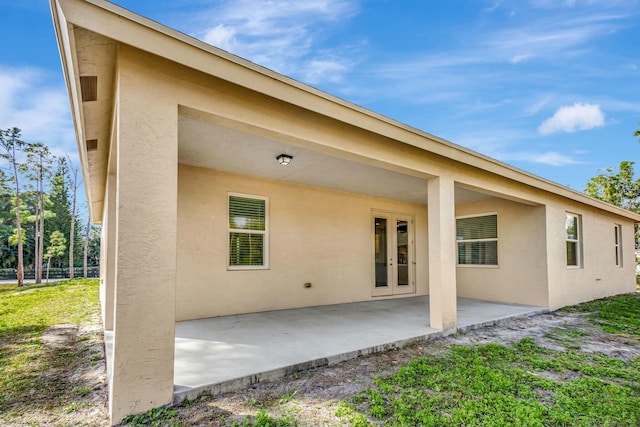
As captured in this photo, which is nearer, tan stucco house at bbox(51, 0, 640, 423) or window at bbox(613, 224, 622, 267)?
tan stucco house at bbox(51, 0, 640, 423)

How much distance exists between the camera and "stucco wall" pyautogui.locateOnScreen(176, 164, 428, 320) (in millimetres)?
5609

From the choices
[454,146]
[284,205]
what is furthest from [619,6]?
[284,205]

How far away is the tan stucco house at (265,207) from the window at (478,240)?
4 cm

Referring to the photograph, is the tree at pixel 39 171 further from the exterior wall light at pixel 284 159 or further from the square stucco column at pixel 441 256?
the square stucco column at pixel 441 256

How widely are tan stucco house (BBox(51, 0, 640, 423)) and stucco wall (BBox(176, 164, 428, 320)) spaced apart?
0.03 metres

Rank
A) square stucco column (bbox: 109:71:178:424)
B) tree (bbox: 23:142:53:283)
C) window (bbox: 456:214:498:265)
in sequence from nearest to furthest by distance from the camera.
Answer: square stucco column (bbox: 109:71:178:424)
window (bbox: 456:214:498:265)
tree (bbox: 23:142:53:283)

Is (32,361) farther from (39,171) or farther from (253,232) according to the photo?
(39,171)

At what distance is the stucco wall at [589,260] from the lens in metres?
7.38

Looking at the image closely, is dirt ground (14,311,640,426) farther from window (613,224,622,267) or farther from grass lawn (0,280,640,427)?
window (613,224,622,267)

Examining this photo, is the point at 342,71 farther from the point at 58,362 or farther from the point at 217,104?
the point at 58,362

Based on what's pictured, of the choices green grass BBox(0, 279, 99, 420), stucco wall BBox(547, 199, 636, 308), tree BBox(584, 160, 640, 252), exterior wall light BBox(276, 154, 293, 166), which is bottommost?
green grass BBox(0, 279, 99, 420)

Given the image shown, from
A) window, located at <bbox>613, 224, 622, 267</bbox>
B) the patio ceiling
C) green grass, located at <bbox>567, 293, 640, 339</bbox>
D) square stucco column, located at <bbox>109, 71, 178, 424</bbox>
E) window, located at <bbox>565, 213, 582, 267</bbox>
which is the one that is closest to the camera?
square stucco column, located at <bbox>109, 71, 178, 424</bbox>

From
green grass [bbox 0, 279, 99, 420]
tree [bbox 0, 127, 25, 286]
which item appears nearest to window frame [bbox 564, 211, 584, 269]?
green grass [bbox 0, 279, 99, 420]

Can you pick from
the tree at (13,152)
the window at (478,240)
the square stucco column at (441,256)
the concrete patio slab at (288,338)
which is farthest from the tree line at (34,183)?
the square stucco column at (441,256)
